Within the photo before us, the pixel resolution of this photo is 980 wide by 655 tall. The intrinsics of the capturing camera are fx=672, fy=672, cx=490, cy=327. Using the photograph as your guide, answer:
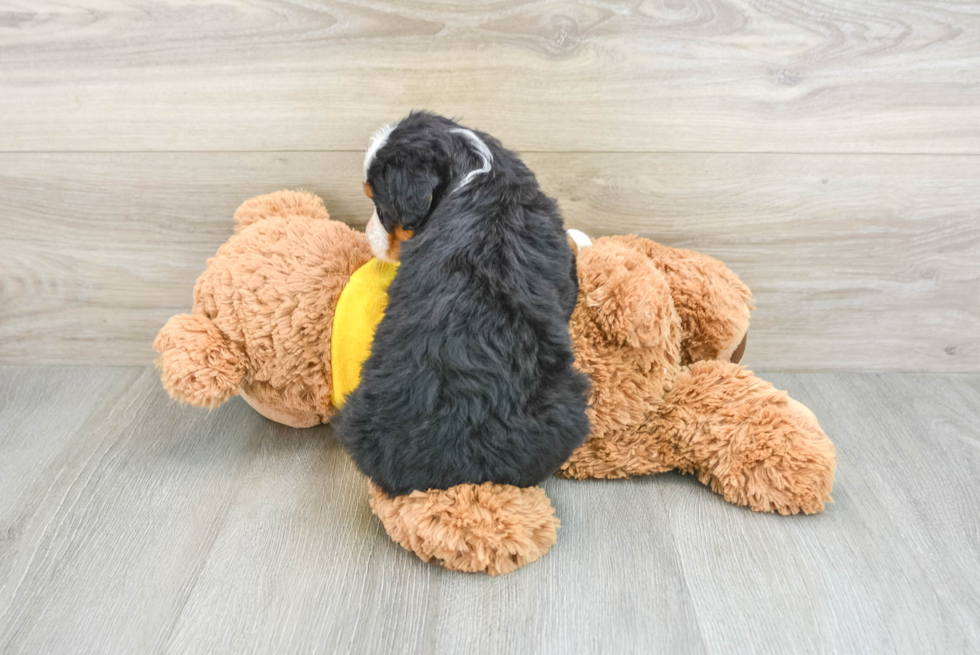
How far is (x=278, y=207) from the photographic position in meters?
0.85

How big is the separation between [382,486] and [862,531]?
501 mm

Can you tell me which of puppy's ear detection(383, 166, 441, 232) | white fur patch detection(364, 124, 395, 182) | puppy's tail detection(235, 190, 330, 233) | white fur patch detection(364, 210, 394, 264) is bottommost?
puppy's tail detection(235, 190, 330, 233)

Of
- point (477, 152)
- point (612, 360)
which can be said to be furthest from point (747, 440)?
point (477, 152)

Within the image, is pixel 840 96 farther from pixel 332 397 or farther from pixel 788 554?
pixel 332 397

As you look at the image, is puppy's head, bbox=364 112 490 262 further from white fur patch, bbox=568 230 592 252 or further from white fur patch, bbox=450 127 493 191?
white fur patch, bbox=568 230 592 252

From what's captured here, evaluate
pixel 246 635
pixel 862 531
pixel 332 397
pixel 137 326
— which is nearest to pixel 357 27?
pixel 332 397

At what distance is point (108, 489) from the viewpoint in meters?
0.78

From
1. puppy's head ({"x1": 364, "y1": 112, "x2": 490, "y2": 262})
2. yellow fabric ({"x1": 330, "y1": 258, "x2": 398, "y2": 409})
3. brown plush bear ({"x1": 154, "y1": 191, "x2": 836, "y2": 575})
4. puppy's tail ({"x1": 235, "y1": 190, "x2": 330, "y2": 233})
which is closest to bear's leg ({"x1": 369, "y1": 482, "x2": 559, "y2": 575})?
brown plush bear ({"x1": 154, "y1": 191, "x2": 836, "y2": 575})

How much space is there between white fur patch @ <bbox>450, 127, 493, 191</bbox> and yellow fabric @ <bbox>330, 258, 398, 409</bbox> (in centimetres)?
14

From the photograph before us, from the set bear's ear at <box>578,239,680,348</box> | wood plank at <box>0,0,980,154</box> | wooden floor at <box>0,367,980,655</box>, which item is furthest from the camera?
wood plank at <box>0,0,980,154</box>

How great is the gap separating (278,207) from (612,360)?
0.46 m

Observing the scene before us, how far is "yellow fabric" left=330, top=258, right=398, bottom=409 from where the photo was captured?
729mm

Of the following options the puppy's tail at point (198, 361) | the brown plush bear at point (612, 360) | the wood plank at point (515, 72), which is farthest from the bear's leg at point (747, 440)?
the puppy's tail at point (198, 361)

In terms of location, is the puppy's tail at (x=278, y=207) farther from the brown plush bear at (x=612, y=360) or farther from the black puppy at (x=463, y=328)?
the black puppy at (x=463, y=328)
